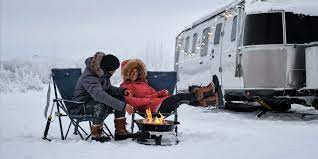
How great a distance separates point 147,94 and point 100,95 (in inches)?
39.7

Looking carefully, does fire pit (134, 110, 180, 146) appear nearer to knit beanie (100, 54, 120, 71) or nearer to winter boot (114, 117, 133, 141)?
winter boot (114, 117, 133, 141)

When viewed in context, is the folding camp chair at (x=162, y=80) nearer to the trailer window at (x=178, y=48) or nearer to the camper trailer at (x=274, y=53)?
the camper trailer at (x=274, y=53)

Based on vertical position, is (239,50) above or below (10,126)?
above

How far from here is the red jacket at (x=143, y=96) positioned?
6461 mm

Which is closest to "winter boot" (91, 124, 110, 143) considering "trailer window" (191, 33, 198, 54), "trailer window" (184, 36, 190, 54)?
"trailer window" (191, 33, 198, 54)

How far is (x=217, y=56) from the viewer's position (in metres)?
11.3

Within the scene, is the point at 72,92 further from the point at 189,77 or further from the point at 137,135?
the point at 189,77

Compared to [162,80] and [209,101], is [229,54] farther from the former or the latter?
[209,101]

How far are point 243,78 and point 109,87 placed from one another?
155 inches

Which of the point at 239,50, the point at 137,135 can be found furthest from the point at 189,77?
the point at 137,135

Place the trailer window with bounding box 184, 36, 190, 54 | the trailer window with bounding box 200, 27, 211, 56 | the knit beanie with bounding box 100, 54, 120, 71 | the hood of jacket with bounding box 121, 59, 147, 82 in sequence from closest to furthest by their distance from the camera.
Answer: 1. the knit beanie with bounding box 100, 54, 120, 71
2. the hood of jacket with bounding box 121, 59, 147, 82
3. the trailer window with bounding box 200, 27, 211, 56
4. the trailer window with bounding box 184, 36, 190, 54

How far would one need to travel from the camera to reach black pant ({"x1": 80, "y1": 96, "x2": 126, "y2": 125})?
6020 mm

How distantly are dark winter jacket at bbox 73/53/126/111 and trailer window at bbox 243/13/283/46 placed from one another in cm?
393

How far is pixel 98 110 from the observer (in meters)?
6.04
